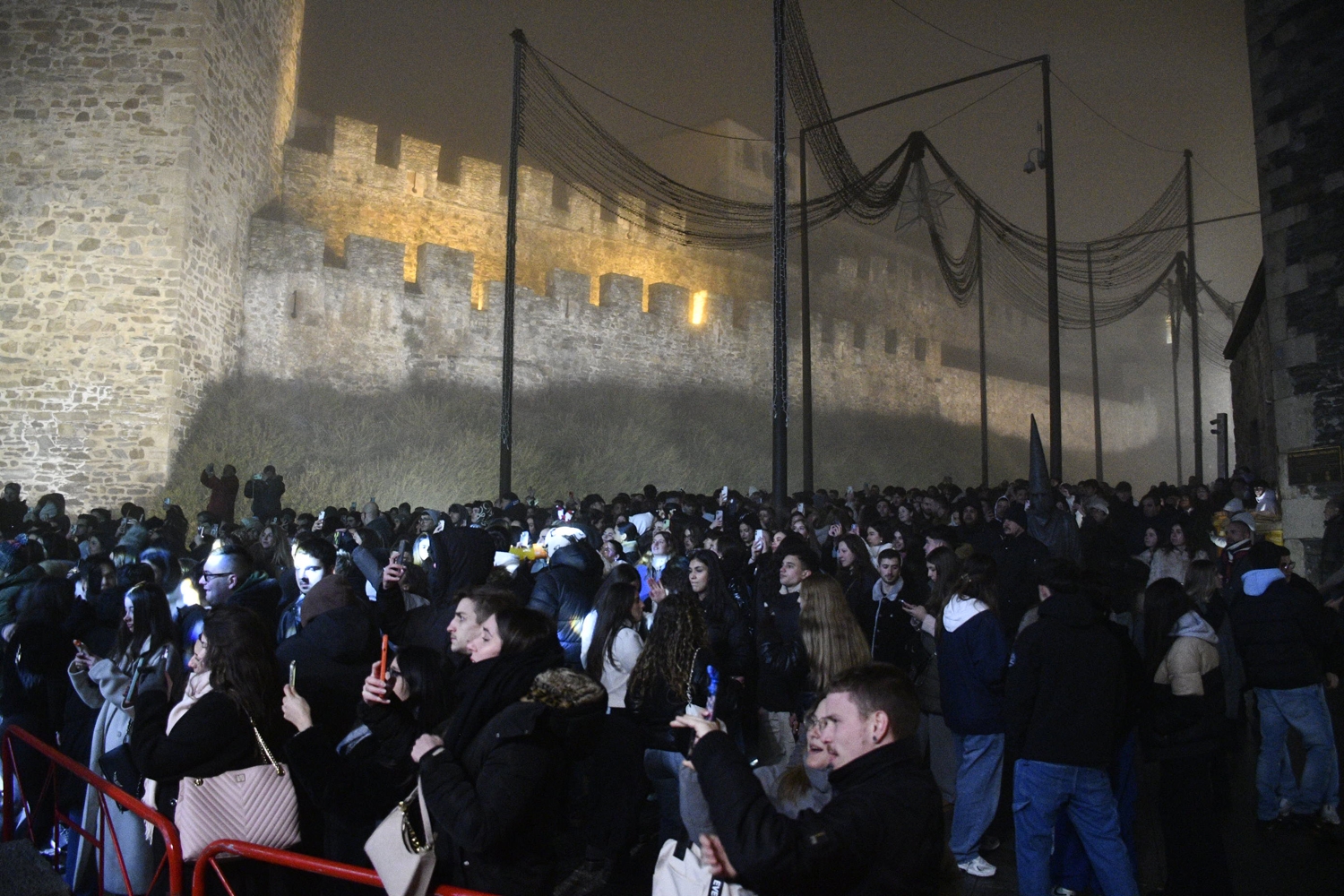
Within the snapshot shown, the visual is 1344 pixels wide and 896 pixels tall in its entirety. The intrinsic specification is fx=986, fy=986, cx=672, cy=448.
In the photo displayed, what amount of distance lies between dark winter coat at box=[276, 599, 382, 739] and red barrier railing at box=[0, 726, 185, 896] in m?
0.69

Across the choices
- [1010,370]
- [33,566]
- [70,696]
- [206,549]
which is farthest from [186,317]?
[1010,370]

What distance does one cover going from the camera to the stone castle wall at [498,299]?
2059 centimetres

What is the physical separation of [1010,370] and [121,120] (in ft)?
134

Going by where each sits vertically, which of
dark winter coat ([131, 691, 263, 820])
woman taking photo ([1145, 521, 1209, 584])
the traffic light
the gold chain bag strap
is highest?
the traffic light

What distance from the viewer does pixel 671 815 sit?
4609mm

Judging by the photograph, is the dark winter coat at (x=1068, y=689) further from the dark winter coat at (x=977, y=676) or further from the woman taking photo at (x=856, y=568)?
the woman taking photo at (x=856, y=568)

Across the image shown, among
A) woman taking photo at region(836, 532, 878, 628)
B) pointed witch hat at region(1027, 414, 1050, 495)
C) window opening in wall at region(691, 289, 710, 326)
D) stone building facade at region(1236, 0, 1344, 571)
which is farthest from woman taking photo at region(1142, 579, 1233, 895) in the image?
window opening in wall at region(691, 289, 710, 326)

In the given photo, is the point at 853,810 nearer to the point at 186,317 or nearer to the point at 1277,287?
the point at 1277,287

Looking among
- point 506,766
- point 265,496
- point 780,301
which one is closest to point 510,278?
point 265,496

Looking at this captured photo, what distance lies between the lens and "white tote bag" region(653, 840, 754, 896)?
2375 mm

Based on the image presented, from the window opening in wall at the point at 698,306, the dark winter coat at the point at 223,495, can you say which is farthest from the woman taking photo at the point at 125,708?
the window opening in wall at the point at 698,306

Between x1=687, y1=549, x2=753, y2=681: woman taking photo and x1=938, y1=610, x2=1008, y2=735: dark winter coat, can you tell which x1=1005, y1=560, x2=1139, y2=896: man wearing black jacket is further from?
x1=687, y1=549, x2=753, y2=681: woman taking photo

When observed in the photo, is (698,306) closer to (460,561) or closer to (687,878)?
(460,561)

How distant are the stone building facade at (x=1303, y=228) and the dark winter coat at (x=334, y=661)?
377 inches
